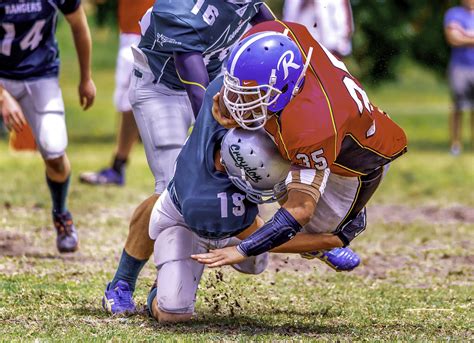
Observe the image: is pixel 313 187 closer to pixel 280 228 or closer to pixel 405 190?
pixel 280 228

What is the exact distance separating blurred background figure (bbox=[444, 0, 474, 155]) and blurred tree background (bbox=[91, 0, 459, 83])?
3.23 m

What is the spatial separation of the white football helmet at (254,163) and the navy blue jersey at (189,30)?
82 cm

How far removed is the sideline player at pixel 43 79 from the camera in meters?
6.19

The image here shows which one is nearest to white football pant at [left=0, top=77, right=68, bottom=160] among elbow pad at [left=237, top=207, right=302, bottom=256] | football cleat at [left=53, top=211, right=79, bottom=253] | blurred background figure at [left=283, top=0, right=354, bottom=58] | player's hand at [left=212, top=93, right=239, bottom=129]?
football cleat at [left=53, top=211, right=79, bottom=253]

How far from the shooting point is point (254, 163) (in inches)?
Answer: 166

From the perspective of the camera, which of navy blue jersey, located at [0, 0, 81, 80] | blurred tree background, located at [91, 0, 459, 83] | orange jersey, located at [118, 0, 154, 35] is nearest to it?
navy blue jersey, located at [0, 0, 81, 80]

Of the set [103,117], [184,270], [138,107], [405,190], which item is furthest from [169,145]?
[103,117]

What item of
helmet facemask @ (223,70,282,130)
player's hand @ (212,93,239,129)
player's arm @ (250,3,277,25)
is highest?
helmet facemask @ (223,70,282,130)

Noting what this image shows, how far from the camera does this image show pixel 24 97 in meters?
6.40

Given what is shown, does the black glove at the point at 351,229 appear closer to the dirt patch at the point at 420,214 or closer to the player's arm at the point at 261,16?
the player's arm at the point at 261,16

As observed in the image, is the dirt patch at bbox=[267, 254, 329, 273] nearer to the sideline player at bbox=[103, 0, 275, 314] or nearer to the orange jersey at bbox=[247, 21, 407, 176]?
the sideline player at bbox=[103, 0, 275, 314]

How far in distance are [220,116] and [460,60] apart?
30.6 feet

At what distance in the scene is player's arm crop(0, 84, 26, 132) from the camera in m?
6.25

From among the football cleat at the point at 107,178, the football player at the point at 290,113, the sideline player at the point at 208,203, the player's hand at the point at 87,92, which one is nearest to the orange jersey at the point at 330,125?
the football player at the point at 290,113
